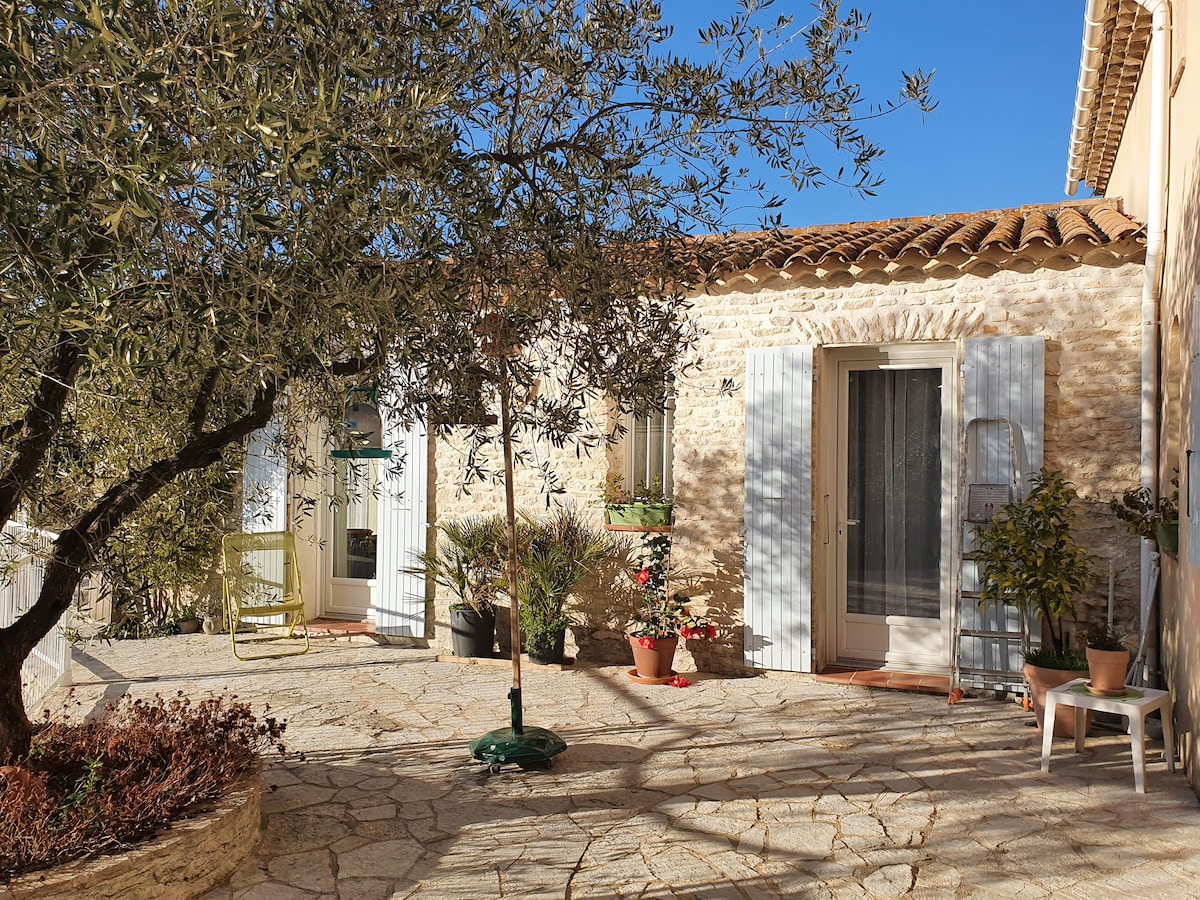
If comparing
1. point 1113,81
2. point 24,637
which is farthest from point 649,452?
point 24,637

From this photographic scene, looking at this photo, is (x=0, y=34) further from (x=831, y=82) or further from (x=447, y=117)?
(x=831, y=82)

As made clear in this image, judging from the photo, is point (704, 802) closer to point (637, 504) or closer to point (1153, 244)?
point (637, 504)

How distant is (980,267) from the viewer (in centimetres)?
640

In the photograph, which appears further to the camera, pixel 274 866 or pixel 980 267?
pixel 980 267

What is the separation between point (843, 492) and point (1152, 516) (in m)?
2.12

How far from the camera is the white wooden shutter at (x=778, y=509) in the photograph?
683cm

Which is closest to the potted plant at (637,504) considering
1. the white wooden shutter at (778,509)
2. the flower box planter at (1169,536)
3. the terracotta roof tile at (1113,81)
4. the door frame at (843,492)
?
the white wooden shutter at (778,509)

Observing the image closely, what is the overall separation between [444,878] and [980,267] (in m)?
5.04

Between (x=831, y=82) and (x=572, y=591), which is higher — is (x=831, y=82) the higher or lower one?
the higher one

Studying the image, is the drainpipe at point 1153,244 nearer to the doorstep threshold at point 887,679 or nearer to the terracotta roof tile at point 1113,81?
the terracotta roof tile at point 1113,81

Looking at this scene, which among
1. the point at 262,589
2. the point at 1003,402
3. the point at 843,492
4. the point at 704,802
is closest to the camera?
the point at 704,802

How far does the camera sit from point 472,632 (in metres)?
7.72

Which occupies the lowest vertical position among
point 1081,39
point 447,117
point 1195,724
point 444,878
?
point 444,878

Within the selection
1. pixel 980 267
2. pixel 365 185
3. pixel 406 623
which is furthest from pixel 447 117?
pixel 406 623
